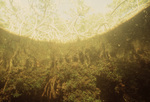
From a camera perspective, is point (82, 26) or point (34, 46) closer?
point (34, 46)

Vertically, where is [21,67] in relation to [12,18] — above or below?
below

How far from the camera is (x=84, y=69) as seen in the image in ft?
16.0

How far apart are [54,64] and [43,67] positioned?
665mm

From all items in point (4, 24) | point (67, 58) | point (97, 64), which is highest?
point (4, 24)

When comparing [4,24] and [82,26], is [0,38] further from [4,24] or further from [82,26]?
[82,26]

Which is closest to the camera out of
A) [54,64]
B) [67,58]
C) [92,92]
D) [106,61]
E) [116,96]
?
[116,96]

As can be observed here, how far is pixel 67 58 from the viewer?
17.7ft

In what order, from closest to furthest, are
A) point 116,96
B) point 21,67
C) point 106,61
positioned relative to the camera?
1. point 116,96
2. point 21,67
3. point 106,61

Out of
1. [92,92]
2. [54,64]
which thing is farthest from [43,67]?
[92,92]

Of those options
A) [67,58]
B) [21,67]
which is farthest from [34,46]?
[67,58]

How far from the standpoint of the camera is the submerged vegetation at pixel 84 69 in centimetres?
352

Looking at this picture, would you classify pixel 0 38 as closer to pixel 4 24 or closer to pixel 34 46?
pixel 34 46

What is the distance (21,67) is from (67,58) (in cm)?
264

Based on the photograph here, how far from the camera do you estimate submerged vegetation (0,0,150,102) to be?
3.52 metres
